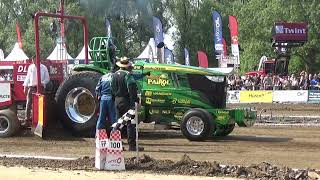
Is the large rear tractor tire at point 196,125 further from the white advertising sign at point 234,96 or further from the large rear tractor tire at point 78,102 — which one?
the white advertising sign at point 234,96

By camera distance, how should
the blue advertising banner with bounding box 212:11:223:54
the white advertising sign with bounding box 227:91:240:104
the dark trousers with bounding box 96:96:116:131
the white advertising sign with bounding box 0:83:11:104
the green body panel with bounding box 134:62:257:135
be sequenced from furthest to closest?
the blue advertising banner with bounding box 212:11:223:54
the white advertising sign with bounding box 227:91:240:104
the white advertising sign with bounding box 0:83:11:104
the green body panel with bounding box 134:62:257:135
the dark trousers with bounding box 96:96:116:131

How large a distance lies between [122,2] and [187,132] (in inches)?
483

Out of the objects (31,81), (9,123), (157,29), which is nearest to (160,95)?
(31,81)

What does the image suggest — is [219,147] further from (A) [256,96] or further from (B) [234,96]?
(B) [234,96]

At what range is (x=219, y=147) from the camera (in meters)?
11.5

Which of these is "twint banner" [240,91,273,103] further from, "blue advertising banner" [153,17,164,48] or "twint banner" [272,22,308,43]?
"blue advertising banner" [153,17,164,48]

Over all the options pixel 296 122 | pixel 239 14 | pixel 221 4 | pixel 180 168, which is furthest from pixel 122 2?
pixel 221 4

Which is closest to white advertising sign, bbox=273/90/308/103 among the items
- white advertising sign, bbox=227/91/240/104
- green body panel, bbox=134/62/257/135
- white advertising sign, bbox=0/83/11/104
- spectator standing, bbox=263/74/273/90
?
white advertising sign, bbox=227/91/240/104

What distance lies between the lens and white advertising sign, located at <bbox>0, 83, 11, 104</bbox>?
13430mm

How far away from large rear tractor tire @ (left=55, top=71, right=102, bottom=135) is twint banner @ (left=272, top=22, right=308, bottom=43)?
26.6m

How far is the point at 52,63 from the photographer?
13891 mm

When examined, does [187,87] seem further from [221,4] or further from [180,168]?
[221,4]

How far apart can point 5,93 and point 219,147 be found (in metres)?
5.00

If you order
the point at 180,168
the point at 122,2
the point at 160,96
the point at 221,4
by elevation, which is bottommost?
the point at 180,168
